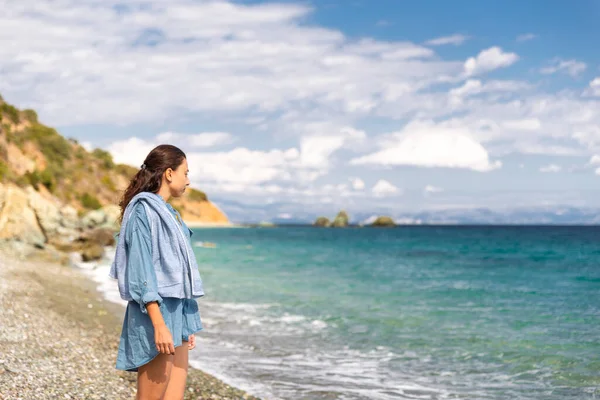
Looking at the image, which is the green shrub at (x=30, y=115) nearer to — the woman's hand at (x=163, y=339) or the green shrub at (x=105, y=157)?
the green shrub at (x=105, y=157)

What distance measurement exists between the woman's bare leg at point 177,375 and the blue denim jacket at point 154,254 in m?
0.44

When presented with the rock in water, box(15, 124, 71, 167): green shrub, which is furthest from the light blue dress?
box(15, 124, 71, 167): green shrub

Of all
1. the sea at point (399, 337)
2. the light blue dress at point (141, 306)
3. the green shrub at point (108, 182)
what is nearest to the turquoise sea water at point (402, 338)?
the sea at point (399, 337)

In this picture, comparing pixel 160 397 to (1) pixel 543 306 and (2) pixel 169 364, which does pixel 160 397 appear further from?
(1) pixel 543 306

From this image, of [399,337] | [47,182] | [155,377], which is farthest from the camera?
[47,182]

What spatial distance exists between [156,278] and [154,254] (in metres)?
0.16

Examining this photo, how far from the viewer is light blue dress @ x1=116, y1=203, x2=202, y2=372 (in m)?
3.83

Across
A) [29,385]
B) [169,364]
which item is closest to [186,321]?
[169,364]

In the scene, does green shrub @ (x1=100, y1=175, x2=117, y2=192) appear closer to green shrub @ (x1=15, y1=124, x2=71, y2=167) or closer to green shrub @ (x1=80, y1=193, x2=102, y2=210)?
green shrub @ (x1=15, y1=124, x2=71, y2=167)

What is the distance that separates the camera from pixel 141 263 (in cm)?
384

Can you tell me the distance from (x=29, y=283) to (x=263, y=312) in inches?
286

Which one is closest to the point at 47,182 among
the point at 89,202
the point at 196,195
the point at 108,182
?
the point at 89,202

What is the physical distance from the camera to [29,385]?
6.94 meters

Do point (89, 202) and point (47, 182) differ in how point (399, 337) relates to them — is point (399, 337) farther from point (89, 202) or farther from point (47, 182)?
point (89, 202)
